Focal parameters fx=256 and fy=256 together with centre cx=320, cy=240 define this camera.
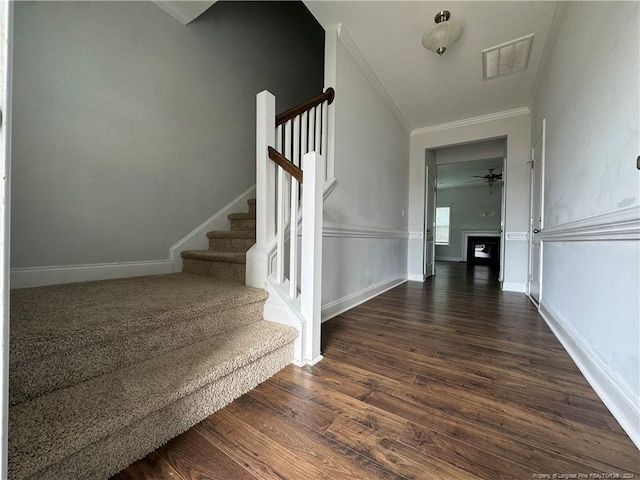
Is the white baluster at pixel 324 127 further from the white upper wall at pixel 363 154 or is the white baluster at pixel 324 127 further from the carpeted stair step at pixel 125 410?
the carpeted stair step at pixel 125 410

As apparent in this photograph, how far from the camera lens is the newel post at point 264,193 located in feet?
5.19

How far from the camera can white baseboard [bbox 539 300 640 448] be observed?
90 centimetres

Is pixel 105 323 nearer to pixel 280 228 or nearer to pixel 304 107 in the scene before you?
pixel 280 228

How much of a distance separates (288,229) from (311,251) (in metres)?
0.44

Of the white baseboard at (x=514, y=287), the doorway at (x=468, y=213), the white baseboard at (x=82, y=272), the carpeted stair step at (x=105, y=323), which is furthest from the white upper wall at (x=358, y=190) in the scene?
the doorway at (x=468, y=213)

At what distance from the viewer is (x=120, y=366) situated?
3.14 ft

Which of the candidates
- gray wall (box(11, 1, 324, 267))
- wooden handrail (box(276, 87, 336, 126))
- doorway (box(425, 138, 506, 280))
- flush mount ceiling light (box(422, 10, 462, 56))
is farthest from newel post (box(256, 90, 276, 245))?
doorway (box(425, 138, 506, 280))

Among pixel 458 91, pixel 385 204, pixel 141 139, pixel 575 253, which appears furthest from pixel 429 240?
pixel 141 139

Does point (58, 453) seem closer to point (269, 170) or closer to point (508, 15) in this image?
point (269, 170)

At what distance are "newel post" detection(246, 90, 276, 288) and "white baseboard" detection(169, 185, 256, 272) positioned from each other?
0.91m

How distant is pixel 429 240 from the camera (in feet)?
15.0

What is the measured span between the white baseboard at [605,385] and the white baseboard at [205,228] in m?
2.62

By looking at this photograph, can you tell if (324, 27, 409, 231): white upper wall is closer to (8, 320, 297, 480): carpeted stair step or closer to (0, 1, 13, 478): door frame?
(8, 320, 297, 480): carpeted stair step

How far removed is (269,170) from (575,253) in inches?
75.7
